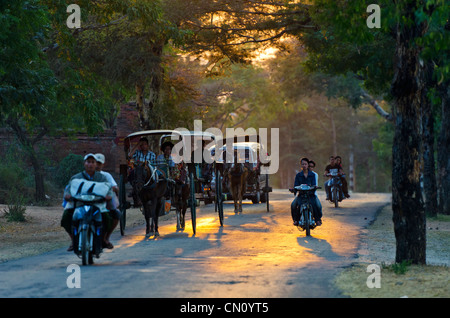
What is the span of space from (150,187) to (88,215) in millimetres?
5482

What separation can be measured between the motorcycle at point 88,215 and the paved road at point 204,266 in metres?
0.31

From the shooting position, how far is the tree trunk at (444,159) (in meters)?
29.0

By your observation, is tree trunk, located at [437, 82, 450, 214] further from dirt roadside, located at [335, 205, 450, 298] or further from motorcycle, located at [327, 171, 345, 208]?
dirt roadside, located at [335, 205, 450, 298]

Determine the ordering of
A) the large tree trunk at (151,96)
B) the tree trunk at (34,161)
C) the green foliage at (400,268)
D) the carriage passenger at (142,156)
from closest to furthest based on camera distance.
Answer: the green foliage at (400,268), the carriage passenger at (142,156), the large tree trunk at (151,96), the tree trunk at (34,161)

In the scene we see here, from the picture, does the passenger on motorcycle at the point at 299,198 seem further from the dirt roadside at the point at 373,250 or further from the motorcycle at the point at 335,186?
the motorcycle at the point at 335,186

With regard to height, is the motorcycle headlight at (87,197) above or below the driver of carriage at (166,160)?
below

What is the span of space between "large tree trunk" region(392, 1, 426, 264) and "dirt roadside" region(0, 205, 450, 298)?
524 mm

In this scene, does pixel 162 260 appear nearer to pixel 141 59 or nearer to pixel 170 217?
pixel 170 217

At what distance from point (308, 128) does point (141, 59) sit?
59430mm

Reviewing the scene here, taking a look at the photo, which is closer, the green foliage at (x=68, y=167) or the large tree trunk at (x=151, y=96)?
the large tree trunk at (x=151, y=96)

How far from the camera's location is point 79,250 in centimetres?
1182

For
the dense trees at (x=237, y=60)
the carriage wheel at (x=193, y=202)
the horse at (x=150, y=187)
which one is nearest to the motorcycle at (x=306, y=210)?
the carriage wheel at (x=193, y=202)

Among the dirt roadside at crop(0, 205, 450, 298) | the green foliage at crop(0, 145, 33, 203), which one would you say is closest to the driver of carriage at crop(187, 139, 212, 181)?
the dirt roadside at crop(0, 205, 450, 298)
